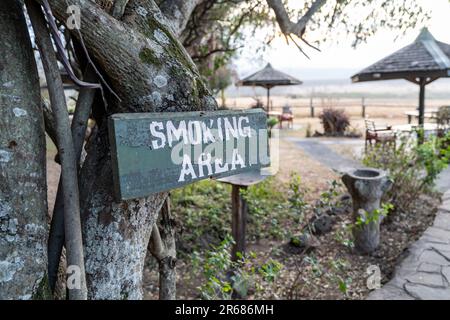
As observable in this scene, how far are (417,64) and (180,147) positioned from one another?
862 centimetres

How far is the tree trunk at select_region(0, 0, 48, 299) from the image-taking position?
0.98 meters

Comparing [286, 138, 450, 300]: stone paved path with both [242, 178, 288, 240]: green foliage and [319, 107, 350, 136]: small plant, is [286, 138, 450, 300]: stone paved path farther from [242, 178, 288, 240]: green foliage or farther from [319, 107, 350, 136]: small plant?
[319, 107, 350, 136]: small plant

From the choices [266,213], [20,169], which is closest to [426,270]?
[266,213]

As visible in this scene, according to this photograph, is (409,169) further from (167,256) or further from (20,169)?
(20,169)

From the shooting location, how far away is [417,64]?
325 inches

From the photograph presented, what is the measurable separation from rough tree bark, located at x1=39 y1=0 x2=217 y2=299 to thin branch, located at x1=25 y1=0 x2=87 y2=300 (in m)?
0.10

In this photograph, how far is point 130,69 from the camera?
1.11 meters

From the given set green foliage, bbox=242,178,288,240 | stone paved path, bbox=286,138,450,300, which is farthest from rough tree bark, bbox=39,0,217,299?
green foliage, bbox=242,178,288,240

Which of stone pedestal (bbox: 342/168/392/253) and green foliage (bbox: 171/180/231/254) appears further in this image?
green foliage (bbox: 171/180/231/254)

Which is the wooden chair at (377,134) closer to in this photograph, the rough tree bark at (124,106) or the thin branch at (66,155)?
the rough tree bark at (124,106)
